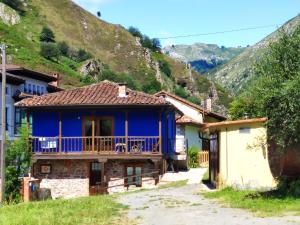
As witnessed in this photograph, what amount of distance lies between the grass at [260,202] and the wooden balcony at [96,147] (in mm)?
10054

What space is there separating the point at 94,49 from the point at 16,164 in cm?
11022

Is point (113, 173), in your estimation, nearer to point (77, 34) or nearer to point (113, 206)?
point (113, 206)

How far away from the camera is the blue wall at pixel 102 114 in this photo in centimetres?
3322

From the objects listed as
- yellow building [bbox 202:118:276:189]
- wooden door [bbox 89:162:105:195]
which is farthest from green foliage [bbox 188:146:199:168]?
yellow building [bbox 202:118:276:189]

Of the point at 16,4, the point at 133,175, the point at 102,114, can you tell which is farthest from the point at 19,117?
the point at 16,4

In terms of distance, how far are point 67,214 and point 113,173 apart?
14.8m

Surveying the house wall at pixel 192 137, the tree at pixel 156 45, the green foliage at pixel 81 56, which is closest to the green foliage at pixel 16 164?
the house wall at pixel 192 137

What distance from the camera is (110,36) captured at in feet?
497

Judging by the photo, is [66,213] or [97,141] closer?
[66,213]

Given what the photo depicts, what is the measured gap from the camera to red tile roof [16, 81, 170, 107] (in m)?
32.6

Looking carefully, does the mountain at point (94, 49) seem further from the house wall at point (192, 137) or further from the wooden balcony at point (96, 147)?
the wooden balcony at point (96, 147)

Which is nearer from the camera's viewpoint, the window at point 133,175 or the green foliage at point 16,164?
the green foliage at point 16,164

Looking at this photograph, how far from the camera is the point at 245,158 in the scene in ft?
75.2

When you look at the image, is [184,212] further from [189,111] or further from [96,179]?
[189,111]
